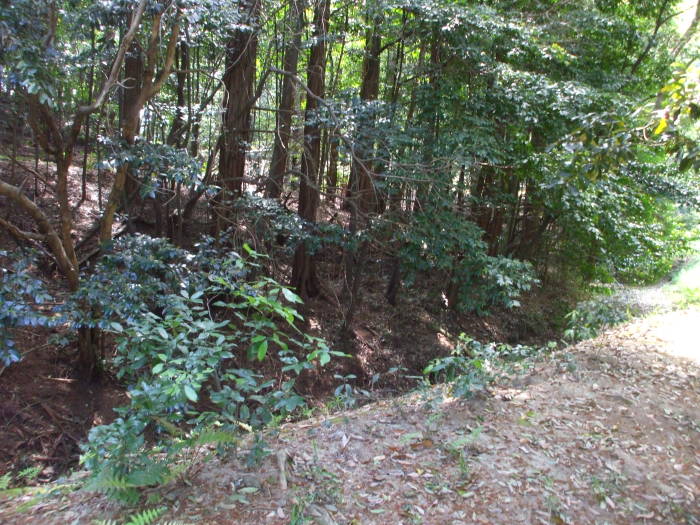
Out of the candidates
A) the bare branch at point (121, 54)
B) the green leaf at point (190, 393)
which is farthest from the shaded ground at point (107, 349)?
the green leaf at point (190, 393)

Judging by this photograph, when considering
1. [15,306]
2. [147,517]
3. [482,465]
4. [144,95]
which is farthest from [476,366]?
[144,95]

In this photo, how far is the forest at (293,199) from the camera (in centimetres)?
313

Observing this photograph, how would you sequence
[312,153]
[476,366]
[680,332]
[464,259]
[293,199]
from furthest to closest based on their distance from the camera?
[293,199]
[312,153]
[464,259]
[680,332]
[476,366]

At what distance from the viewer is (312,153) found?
8.24 metres

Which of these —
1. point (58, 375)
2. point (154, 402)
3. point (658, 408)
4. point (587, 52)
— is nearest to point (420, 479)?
point (154, 402)

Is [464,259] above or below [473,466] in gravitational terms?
above

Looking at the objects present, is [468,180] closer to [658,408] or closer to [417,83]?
[417,83]

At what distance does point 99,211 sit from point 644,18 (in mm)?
12249

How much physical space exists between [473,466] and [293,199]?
7.83m

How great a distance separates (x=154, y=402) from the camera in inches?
89.8

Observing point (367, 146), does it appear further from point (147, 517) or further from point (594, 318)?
point (147, 517)

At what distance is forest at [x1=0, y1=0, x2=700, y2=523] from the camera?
10.3 feet

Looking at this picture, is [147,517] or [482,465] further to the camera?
[482,465]

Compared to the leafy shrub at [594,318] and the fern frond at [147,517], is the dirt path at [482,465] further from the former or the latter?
the leafy shrub at [594,318]
